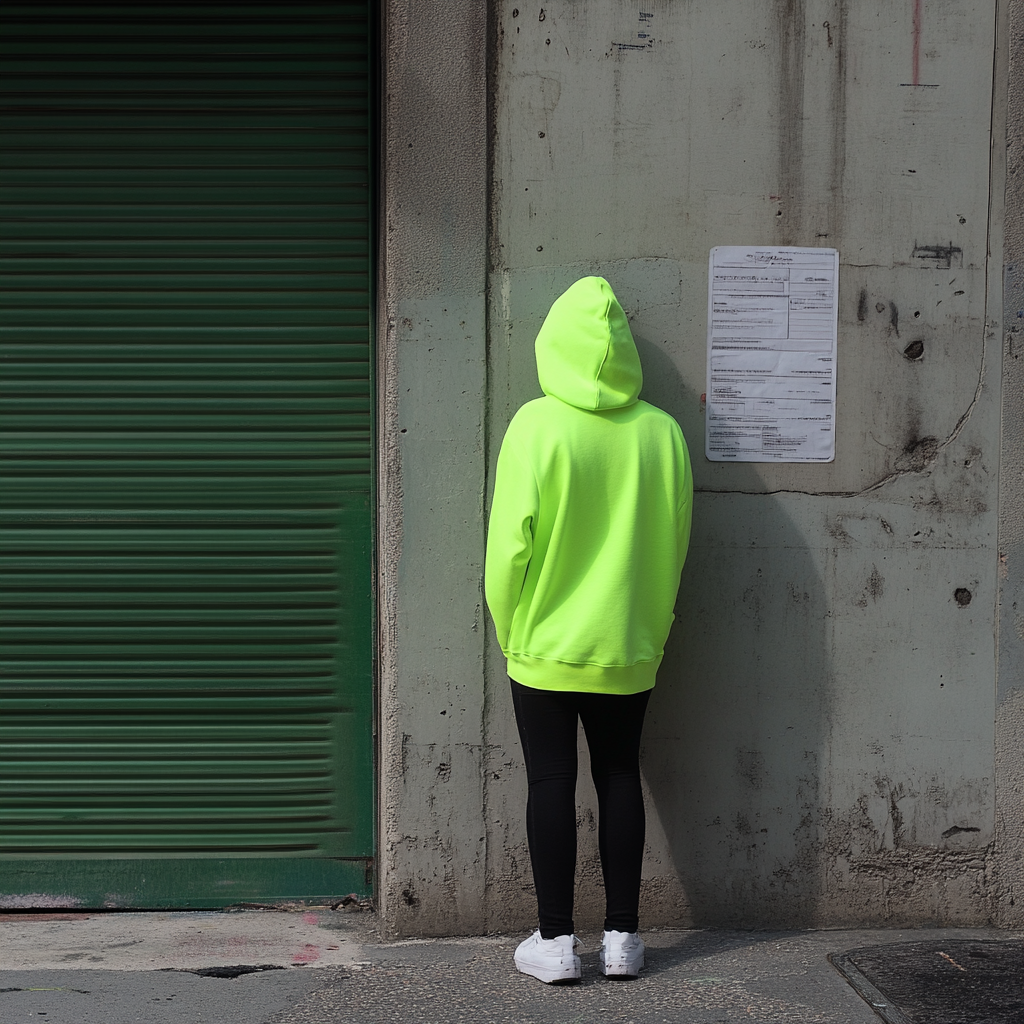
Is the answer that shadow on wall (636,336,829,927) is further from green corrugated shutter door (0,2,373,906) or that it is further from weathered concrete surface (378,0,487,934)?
green corrugated shutter door (0,2,373,906)

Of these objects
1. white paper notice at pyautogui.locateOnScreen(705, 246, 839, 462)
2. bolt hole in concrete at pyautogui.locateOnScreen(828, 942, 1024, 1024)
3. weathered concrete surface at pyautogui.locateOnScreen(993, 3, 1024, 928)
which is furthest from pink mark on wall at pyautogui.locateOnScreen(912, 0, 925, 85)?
bolt hole in concrete at pyautogui.locateOnScreen(828, 942, 1024, 1024)

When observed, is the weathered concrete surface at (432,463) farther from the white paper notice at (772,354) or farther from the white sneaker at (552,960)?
the white paper notice at (772,354)

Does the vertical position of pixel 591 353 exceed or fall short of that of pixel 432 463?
it exceeds it

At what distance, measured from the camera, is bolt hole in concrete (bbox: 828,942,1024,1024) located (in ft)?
10.2

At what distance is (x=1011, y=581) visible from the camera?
12.6ft

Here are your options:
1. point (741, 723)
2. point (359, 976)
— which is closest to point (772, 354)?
point (741, 723)

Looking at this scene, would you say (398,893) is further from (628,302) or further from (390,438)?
(628,302)

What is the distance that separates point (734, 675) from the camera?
381 cm

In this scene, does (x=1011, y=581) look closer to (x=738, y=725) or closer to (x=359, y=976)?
(x=738, y=725)

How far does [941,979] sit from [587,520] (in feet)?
5.65

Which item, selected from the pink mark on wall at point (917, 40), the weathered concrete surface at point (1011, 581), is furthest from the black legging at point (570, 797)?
the pink mark on wall at point (917, 40)

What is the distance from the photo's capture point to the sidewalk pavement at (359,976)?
3137 mm

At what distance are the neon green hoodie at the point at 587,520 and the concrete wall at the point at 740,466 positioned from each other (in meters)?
0.42

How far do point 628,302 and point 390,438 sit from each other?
35.6 inches
